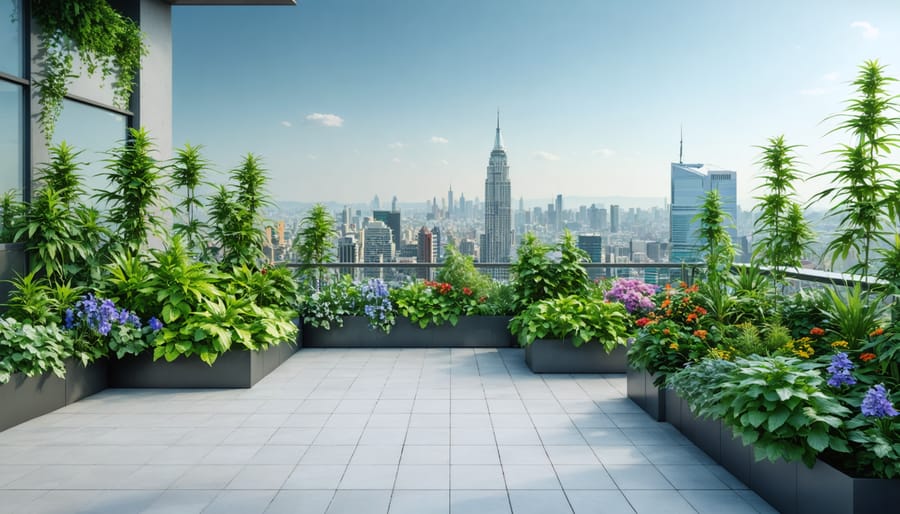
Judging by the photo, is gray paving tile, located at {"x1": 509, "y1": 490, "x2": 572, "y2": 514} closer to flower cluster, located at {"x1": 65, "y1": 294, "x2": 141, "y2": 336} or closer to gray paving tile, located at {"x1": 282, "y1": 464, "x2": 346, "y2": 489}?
gray paving tile, located at {"x1": 282, "y1": 464, "x2": 346, "y2": 489}

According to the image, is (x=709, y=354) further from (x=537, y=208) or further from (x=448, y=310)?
(x=537, y=208)

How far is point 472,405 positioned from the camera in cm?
455

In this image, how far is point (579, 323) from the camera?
18.4 ft

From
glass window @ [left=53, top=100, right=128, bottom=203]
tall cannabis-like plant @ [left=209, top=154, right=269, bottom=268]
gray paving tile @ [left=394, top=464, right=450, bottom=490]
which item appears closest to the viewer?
gray paving tile @ [left=394, top=464, right=450, bottom=490]

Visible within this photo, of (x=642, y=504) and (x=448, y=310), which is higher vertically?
(x=448, y=310)

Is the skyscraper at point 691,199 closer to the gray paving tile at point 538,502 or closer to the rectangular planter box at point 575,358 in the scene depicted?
the rectangular planter box at point 575,358

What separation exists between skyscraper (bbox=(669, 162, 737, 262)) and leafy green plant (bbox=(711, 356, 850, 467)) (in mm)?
3947

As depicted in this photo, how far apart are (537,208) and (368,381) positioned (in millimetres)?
4769

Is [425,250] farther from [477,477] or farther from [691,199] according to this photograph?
[477,477]

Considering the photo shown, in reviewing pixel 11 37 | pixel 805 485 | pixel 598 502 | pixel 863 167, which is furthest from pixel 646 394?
pixel 11 37

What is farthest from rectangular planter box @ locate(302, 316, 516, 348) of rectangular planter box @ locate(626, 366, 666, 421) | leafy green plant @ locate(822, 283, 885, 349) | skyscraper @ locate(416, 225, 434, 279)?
leafy green plant @ locate(822, 283, 885, 349)

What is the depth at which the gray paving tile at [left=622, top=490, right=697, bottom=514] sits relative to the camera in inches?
106

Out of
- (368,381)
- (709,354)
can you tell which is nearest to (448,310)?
(368,381)

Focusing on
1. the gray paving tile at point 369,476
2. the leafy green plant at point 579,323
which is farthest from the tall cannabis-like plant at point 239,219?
the gray paving tile at point 369,476
